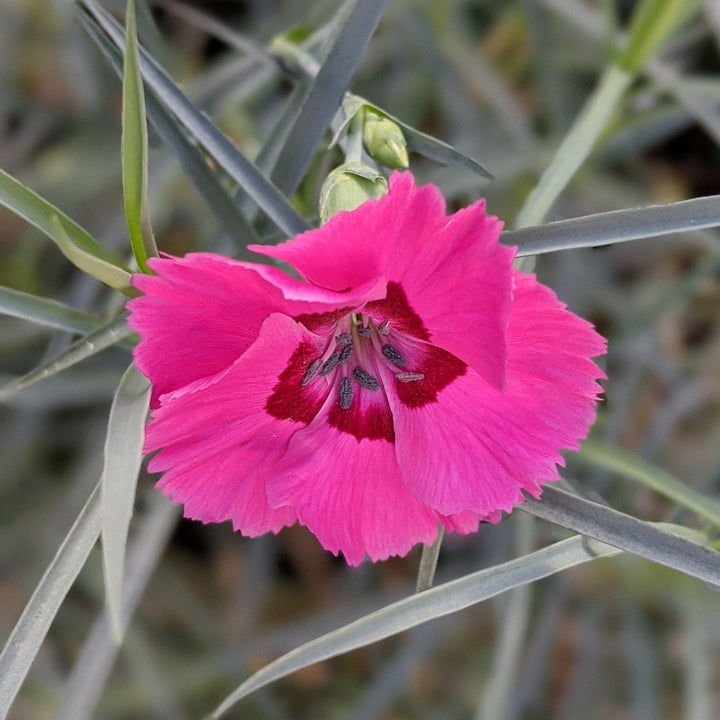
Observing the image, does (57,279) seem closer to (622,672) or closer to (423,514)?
(423,514)

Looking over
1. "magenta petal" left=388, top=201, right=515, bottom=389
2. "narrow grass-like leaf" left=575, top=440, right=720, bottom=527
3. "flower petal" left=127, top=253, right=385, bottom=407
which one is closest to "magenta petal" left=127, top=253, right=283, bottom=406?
"flower petal" left=127, top=253, right=385, bottom=407

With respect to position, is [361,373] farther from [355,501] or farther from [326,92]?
[326,92]

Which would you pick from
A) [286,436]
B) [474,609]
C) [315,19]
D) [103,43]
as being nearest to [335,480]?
[286,436]

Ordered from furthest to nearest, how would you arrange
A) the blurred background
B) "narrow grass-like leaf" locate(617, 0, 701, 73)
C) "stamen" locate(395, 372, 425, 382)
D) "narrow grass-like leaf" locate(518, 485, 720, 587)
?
the blurred background
"narrow grass-like leaf" locate(617, 0, 701, 73)
"stamen" locate(395, 372, 425, 382)
"narrow grass-like leaf" locate(518, 485, 720, 587)

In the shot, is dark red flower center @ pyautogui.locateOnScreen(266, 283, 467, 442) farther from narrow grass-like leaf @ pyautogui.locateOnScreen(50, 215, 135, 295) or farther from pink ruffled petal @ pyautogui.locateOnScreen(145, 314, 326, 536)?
narrow grass-like leaf @ pyautogui.locateOnScreen(50, 215, 135, 295)

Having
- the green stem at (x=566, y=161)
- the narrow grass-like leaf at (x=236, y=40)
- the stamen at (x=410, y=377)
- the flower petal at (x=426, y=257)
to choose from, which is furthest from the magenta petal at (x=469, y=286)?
the narrow grass-like leaf at (x=236, y=40)

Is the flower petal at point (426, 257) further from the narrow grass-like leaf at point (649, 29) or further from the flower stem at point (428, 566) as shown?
the narrow grass-like leaf at point (649, 29)
